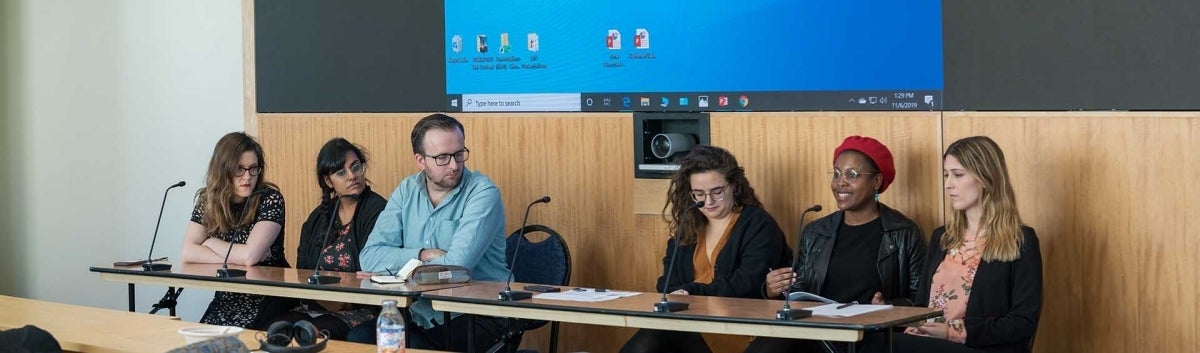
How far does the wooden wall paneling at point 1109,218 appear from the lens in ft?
16.1

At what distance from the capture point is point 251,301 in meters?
5.98

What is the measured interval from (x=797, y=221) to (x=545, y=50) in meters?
1.39

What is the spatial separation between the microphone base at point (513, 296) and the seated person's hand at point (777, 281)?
34.5 inches

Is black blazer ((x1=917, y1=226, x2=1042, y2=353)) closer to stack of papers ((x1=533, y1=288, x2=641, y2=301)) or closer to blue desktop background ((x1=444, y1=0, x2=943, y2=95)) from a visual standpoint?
blue desktop background ((x1=444, y1=0, x2=943, y2=95))

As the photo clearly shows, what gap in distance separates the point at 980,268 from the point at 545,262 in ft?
6.04

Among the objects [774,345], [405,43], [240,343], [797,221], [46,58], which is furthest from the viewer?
[46,58]

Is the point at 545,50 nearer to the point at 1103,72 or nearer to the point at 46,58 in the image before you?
the point at 1103,72

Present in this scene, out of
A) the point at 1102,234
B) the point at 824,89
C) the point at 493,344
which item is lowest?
the point at 493,344

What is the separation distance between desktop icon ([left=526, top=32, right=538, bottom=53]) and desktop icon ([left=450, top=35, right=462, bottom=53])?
0.41 metres

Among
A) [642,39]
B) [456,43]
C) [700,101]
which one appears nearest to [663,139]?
[700,101]

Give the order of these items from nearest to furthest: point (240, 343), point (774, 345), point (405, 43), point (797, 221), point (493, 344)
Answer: point (240, 343) < point (774, 345) < point (493, 344) < point (797, 221) < point (405, 43)

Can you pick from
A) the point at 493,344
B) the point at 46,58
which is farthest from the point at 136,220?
the point at 493,344

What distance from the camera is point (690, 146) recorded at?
6.05 m

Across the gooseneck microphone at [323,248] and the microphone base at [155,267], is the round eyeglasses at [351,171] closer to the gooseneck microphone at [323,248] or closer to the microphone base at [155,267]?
the gooseneck microphone at [323,248]
